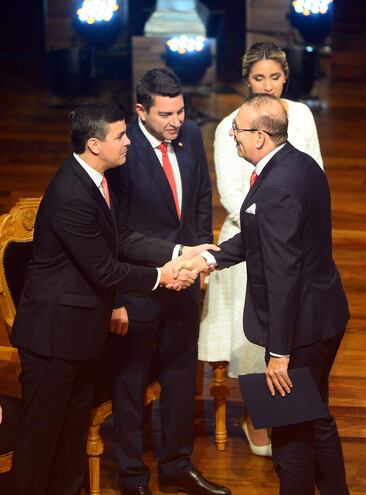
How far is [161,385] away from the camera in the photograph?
4031 millimetres

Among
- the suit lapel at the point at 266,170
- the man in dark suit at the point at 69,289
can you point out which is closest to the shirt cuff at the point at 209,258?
the man in dark suit at the point at 69,289

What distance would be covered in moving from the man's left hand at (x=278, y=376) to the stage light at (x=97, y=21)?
6.14 meters

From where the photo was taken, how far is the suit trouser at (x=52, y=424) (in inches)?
139

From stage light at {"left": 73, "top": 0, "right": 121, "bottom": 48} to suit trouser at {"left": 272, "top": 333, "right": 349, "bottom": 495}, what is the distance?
6011 millimetres

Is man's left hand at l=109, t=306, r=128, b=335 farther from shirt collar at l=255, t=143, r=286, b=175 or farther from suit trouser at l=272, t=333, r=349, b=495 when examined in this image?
shirt collar at l=255, t=143, r=286, b=175

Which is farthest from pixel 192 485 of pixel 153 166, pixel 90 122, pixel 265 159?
pixel 90 122

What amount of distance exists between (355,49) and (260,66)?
5830 mm

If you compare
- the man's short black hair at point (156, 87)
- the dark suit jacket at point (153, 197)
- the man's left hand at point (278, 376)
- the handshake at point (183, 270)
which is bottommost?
the man's left hand at point (278, 376)

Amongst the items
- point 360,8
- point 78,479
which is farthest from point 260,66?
point 360,8

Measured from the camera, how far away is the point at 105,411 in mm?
3930

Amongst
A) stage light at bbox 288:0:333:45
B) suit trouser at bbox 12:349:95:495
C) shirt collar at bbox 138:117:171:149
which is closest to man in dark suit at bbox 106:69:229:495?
shirt collar at bbox 138:117:171:149

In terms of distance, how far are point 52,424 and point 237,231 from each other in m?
1.09

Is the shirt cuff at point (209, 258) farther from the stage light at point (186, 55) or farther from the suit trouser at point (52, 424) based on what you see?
the stage light at point (186, 55)

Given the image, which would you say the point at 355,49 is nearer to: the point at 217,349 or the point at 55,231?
the point at 217,349
